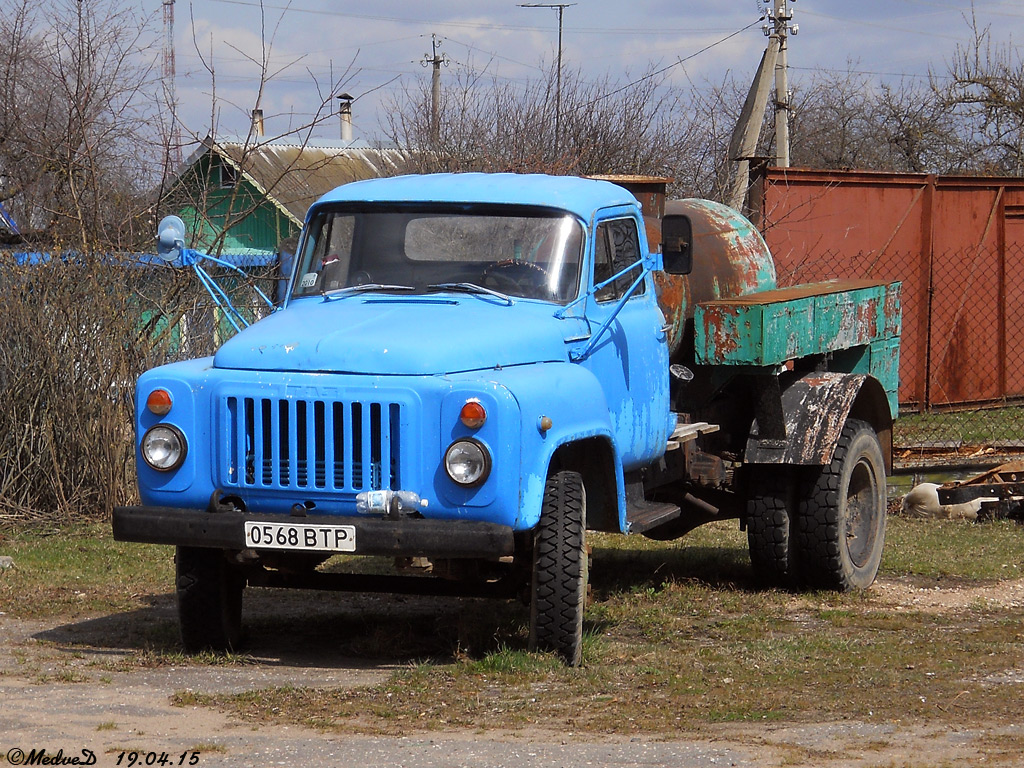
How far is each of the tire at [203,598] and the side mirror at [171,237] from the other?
4.57 feet

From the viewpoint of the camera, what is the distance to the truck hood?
556cm

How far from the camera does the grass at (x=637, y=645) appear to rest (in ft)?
16.9

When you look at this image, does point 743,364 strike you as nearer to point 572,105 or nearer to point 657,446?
point 657,446

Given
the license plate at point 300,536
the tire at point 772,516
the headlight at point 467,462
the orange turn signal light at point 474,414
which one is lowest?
the tire at point 772,516

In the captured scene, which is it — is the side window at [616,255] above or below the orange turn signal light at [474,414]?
above

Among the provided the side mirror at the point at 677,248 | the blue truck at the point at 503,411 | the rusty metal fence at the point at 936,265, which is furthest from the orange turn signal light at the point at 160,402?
the rusty metal fence at the point at 936,265

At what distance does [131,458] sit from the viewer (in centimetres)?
1052

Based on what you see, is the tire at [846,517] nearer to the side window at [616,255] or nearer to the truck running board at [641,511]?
the truck running board at [641,511]

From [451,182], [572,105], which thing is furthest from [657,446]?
[572,105]

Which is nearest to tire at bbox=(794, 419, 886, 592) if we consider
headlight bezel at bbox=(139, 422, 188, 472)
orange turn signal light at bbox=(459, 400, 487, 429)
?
orange turn signal light at bbox=(459, 400, 487, 429)

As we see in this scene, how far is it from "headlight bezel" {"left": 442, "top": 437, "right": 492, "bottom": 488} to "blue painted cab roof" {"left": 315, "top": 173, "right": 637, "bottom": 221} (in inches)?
62.9

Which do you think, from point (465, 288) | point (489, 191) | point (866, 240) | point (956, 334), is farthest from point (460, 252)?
point (956, 334)

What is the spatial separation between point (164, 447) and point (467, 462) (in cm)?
126

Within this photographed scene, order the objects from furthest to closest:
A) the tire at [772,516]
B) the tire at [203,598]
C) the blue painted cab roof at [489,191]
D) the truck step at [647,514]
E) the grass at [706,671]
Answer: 1. the tire at [772,516]
2. the blue painted cab roof at [489,191]
3. the truck step at [647,514]
4. the tire at [203,598]
5. the grass at [706,671]
